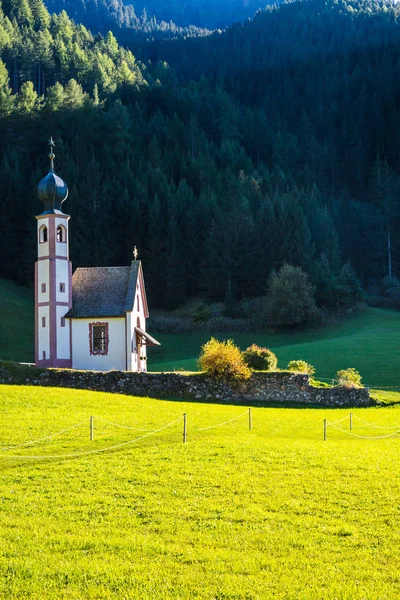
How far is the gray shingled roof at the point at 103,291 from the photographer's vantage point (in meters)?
44.6

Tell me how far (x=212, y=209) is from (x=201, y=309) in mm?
15947

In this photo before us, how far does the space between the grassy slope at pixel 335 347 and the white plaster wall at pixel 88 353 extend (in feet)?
21.7

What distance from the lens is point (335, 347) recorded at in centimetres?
5431

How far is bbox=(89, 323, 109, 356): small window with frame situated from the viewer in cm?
4447

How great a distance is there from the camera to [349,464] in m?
18.4

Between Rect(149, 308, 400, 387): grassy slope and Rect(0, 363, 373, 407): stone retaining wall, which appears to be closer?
Rect(0, 363, 373, 407): stone retaining wall

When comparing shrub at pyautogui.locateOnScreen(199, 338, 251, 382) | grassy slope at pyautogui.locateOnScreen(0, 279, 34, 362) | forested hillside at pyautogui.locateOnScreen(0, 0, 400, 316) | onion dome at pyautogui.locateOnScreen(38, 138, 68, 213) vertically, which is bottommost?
shrub at pyautogui.locateOnScreen(199, 338, 251, 382)

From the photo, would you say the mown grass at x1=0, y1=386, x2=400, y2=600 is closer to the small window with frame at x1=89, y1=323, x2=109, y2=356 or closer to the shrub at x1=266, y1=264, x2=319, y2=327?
the small window with frame at x1=89, y1=323, x2=109, y2=356

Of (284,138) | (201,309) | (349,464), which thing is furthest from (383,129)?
(349,464)

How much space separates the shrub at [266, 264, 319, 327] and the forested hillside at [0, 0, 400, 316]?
583 cm

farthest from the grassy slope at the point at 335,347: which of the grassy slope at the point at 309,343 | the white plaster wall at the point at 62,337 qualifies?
the white plaster wall at the point at 62,337

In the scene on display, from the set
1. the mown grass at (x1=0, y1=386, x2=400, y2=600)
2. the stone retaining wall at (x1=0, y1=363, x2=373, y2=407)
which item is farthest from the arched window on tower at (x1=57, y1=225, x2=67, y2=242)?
the mown grass at (x1=0, y1=386, x2=400, y2=600)

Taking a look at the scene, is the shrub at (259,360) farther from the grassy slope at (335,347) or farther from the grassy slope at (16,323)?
the grassy slope at (16,323)

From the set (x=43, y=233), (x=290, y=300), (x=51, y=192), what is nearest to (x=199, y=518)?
(x=43, y=233)
